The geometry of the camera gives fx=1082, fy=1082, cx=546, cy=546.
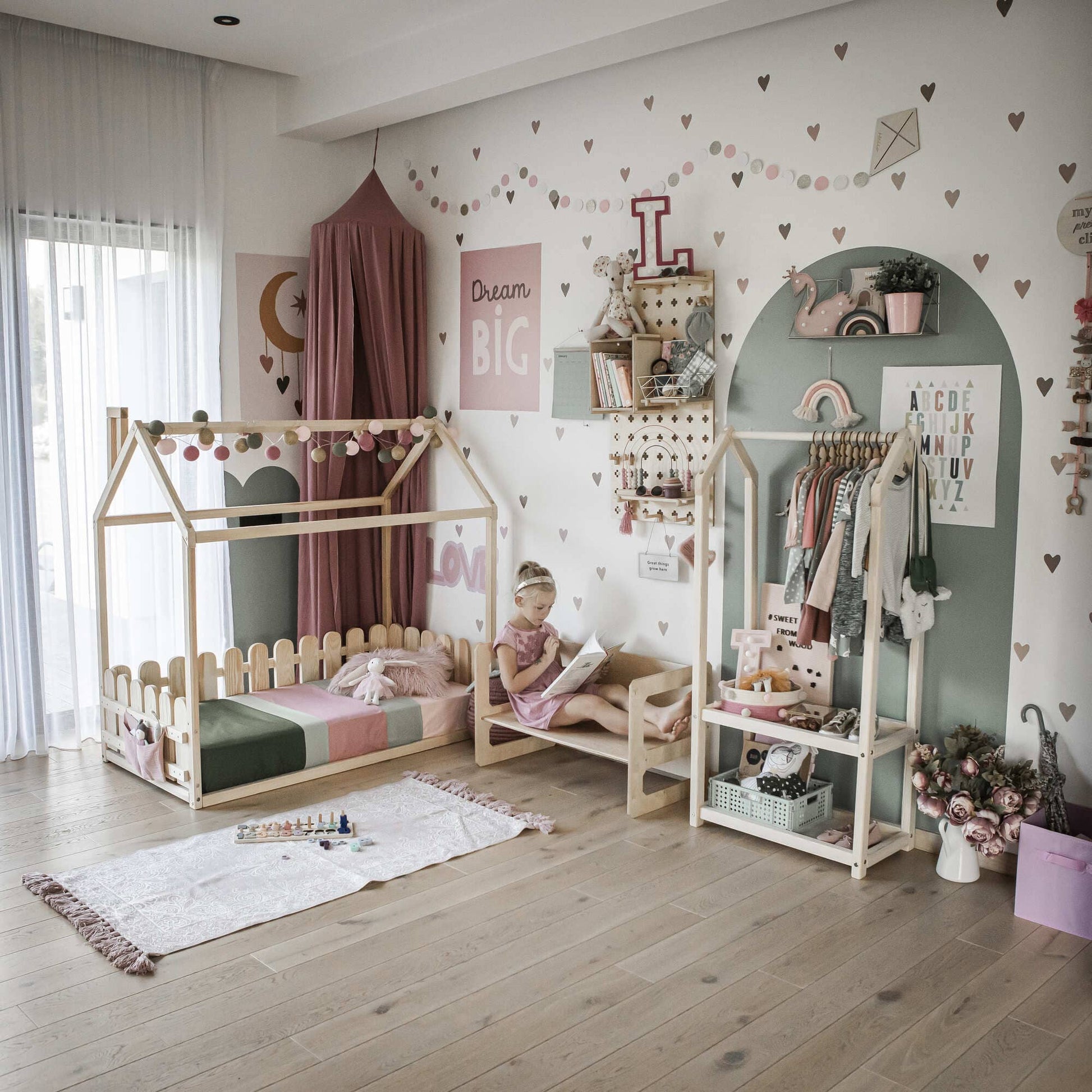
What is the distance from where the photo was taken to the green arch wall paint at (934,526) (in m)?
3.06

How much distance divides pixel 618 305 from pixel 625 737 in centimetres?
152

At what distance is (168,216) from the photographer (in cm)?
429

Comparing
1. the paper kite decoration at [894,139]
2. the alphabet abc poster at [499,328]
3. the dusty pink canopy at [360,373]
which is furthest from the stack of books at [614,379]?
the dusty pink canopy at [360,373]

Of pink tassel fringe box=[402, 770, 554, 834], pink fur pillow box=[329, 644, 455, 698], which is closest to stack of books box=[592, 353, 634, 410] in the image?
pink fur pillow box=[329, 644, 455, 698]

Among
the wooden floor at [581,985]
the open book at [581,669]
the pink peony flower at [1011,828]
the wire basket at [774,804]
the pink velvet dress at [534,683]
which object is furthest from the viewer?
the pink velvet dress at [534,683]

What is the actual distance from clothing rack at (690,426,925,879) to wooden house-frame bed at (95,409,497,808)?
1187 mm

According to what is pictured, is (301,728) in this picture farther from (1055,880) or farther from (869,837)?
(1055,880)

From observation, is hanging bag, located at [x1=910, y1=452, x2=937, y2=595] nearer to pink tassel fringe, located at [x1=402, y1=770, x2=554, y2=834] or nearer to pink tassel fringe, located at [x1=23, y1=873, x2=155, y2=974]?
pink tassel fringe, located at [x1=402, y1=770, x2=554, y2=834]

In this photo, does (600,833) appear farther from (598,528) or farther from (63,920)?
(63,920)

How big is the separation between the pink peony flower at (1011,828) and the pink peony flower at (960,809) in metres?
0.09

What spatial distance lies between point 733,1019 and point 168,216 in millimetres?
3585

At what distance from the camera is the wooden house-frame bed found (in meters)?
3.60

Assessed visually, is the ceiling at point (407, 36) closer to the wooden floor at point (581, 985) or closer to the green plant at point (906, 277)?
the green plant at point (906, 277)

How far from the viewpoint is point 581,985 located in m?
2.48
